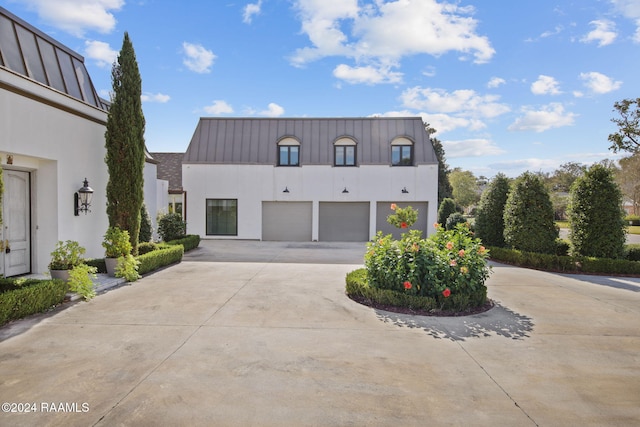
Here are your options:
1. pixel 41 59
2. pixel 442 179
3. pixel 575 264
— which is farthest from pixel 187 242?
pixel 442 179

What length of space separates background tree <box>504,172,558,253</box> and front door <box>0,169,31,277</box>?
44.5 ft

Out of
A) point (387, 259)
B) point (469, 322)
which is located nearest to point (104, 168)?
point (387, 259)

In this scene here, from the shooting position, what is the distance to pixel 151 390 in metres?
3.47

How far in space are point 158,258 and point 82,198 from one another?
250cm

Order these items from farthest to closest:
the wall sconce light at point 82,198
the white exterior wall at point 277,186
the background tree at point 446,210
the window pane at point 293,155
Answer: the background tree at point 446,210, the window pane at point 293,155, the white exterior wall at point 277,186, the wall sconce light at point 82,198

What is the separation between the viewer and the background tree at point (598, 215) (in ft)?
33.6

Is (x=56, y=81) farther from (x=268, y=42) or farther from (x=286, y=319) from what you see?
(x=286, y=319)

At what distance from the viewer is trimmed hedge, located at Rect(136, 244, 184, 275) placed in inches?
363

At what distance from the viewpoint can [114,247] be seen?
8516 mm

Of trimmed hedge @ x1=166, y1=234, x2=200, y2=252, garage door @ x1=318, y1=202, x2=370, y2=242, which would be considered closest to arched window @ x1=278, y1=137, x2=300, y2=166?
garage door @ x1=318, y1=202, x2=370, y2=242

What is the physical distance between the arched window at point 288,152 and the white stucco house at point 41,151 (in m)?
10.2

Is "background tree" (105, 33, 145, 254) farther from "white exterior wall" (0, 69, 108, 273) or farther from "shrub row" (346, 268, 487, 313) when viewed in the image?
"shrub row" (346, 268, 487, 313)

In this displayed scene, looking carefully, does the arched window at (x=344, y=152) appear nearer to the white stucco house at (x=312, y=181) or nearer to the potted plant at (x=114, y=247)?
the white stucco house at (x=312, y=181)

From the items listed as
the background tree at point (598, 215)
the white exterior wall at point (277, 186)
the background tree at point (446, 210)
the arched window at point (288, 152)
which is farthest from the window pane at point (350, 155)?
the background tree at point (598, 215)
